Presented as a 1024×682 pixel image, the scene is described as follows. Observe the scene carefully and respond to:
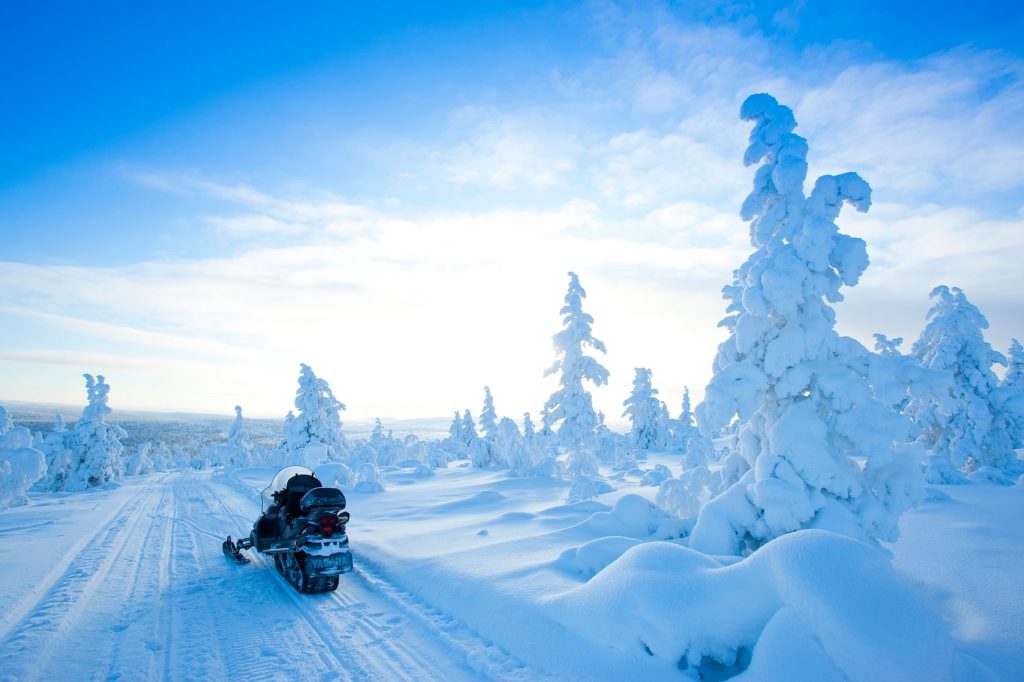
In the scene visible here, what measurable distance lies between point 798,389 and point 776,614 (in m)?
5.75

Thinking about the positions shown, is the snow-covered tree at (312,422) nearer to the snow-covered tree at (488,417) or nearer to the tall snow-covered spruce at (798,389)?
the snow-covered tree at (488,417)

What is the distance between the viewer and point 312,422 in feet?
127

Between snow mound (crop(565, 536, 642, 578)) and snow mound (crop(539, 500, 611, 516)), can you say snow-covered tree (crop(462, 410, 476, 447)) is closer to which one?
snow mound (crop(539, 500, 611, 516))

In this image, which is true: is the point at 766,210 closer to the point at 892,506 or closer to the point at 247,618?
the point at 892,506

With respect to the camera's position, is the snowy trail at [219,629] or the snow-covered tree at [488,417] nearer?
the snowy trail at [219,629]

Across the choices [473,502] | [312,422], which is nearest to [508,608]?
[473,502]

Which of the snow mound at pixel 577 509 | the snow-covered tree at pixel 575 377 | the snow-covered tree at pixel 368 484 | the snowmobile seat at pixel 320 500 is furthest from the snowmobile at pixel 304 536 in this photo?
the snow-covered tree at pixel 575 377

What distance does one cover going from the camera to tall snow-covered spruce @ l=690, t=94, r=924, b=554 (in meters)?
8.61

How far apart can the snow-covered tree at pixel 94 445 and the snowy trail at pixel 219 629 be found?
38731mm

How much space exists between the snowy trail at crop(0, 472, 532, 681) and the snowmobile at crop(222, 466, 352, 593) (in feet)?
0.93

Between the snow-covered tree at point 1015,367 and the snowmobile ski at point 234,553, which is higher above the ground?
the snow-covered tree at point 1015,367

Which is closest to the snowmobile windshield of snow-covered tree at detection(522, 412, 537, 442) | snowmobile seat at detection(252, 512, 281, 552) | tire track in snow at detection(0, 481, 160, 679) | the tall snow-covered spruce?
snowmobile seat at detection(252, 512, 281, 552)

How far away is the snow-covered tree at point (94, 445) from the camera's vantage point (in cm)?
3869

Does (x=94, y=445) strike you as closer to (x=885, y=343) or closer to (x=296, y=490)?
(x=296, y=490)
